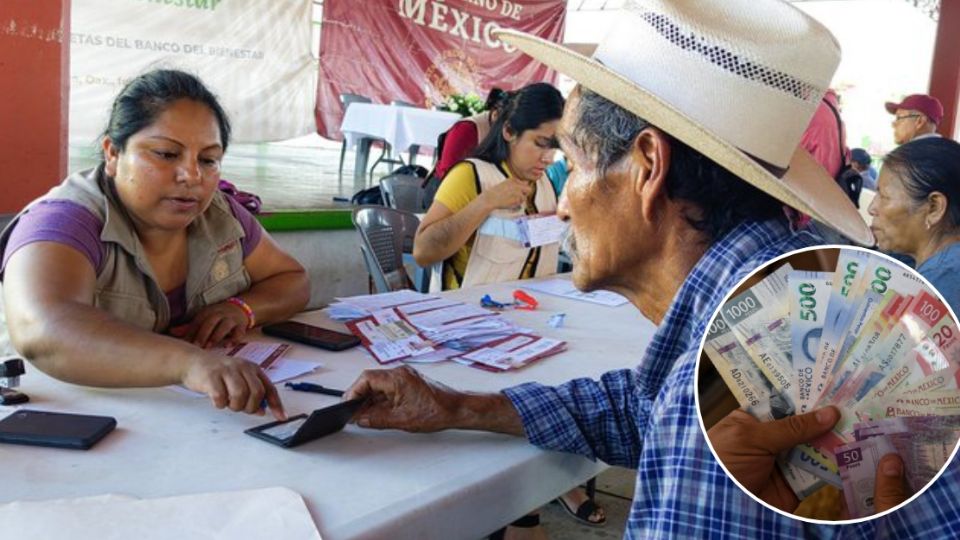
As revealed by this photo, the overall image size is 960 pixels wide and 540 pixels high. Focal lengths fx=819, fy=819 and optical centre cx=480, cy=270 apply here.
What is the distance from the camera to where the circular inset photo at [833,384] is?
556 millimetres

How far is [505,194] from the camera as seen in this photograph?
2939 millimetres

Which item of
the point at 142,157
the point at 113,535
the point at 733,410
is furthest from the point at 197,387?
the point at 733,410

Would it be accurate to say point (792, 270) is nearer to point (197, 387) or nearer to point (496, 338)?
point (197, 387)

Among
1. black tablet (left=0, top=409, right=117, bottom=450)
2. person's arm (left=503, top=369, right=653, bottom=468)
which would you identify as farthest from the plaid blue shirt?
black tablet (left=0, top=409, right=117, bottom=450)

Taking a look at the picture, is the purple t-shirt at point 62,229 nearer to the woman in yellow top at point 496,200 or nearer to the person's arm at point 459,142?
the woman in yellow top at point 496,200

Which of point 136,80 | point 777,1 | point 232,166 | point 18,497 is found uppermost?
point 777,1

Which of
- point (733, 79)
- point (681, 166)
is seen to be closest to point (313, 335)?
point (681, 166)

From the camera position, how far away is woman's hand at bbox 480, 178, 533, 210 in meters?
2.93

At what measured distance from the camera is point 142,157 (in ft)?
5.83

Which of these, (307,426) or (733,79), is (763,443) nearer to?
(733,79)

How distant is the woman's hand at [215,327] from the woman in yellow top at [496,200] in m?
1.20

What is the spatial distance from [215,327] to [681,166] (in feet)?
3.71

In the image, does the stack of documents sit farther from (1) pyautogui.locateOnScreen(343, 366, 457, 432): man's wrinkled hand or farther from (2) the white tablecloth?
(2) the white tablecloth

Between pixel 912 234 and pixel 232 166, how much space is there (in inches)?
171
